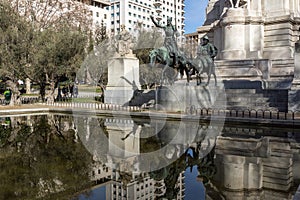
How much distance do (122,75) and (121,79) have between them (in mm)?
375

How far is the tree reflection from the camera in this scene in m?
6.58

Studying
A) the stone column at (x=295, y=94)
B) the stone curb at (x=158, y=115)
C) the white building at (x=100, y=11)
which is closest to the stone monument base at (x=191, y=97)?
the stone curb at (x=158, y=115)

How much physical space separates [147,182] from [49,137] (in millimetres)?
7041

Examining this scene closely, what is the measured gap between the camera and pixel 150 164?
8.58m

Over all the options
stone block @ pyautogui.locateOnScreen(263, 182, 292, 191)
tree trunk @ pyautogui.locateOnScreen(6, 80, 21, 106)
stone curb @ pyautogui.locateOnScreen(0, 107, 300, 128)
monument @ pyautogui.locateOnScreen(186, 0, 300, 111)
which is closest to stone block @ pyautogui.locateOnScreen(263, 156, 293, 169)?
stone block @ pyautogui.locateOnScreen(263, 182, 292, 191)

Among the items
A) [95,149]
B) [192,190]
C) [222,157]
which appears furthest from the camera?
[95,149]

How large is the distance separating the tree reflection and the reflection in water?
19 millimetres

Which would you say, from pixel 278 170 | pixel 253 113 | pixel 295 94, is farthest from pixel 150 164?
pixel 295 94

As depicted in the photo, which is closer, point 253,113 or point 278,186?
point 278,186

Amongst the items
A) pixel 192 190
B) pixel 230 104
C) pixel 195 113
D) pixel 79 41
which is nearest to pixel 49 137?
pixel 192 190

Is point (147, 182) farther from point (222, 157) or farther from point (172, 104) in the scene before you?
point (172, 104)

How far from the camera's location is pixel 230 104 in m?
21.0

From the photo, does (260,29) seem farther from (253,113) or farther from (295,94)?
(253,113)

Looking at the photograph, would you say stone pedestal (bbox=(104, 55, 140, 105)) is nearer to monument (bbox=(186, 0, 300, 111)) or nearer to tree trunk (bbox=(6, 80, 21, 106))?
monument (bbox=(186, 0, 300, 111))
